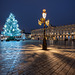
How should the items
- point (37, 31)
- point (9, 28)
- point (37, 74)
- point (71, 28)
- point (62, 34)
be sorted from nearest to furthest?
point (37, 74), point (9, 28), point (71, 28), point (62, 34), point (37, 31)

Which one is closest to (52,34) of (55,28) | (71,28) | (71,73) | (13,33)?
(55,28)

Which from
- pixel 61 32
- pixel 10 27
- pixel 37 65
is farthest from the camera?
pixel 61 32

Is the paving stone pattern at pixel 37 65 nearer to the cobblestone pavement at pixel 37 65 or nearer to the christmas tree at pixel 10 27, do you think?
the cobblestone pavement at pixel 37 65

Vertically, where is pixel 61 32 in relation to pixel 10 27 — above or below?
above

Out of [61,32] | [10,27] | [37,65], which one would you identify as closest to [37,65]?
[37,65]

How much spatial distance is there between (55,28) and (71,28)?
18489 millimetres

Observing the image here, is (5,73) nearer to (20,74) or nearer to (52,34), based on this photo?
(20,74)

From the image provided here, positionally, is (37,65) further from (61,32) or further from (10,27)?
(61,32)

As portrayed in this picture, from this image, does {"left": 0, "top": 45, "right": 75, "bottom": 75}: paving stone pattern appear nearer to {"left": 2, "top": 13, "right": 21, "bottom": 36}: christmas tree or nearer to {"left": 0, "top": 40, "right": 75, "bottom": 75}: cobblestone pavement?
{"left": 0, "top": 40, "right": 75, "bottom": 75}: cobblestone pavement

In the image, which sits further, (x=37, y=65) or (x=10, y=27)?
(x=10, y=27)

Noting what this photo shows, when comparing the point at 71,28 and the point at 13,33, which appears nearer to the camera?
the point at 13,33

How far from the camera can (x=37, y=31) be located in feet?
375

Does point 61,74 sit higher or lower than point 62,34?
lower

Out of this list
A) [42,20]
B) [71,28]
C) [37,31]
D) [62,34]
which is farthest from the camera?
[37,31]
